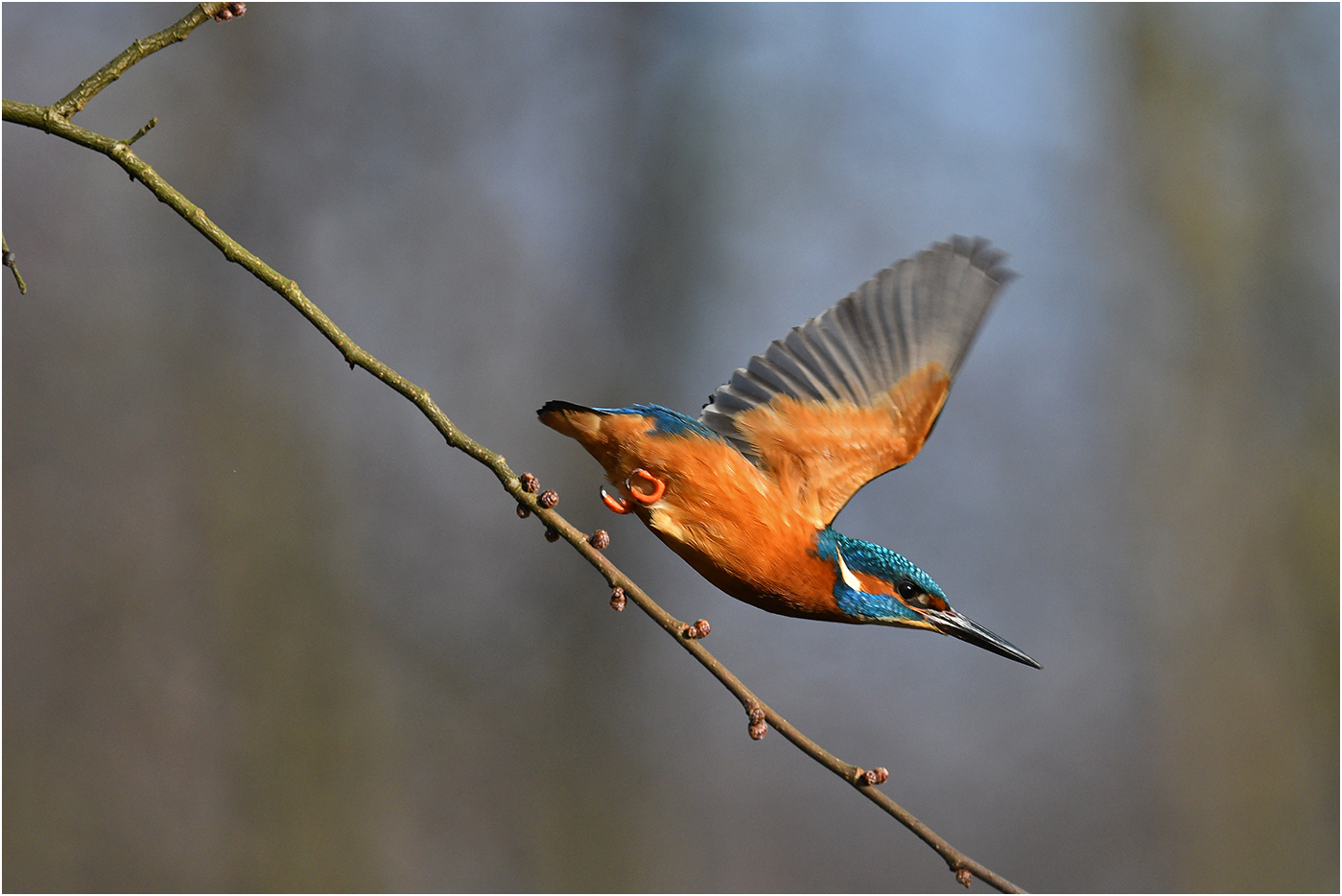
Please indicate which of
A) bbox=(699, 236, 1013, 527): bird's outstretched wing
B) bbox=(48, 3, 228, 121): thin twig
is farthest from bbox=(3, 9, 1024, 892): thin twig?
bbox=(699, 236, 1013, 527): bird's outstretched wing

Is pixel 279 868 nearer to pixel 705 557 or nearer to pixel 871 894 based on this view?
pixel 871 894

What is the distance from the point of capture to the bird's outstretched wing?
1919 mm

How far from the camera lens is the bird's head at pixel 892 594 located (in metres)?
1.66

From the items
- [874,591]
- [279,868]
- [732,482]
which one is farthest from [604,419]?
[279,868]

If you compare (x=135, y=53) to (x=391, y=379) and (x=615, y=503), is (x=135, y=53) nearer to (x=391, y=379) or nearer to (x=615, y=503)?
(x=391, y=379)

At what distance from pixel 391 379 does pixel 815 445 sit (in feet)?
3.04

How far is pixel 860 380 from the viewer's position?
1.99 meters

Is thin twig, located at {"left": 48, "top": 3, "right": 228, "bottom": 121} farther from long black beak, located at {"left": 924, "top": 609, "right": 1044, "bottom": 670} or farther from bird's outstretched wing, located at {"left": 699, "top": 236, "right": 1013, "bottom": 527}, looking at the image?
long black beak, located at {"left": 924, "top": 609, "right": 1044, "bottom": 670}

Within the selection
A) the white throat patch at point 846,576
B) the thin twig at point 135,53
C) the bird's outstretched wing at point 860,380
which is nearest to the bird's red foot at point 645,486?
the bird's outstretched wing at point 860,380

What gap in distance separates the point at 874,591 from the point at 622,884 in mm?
5954

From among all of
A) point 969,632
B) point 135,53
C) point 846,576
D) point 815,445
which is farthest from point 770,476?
point 135,53

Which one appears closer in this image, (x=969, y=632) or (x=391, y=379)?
(x=391, y=379)

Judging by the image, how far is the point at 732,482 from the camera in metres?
1.73

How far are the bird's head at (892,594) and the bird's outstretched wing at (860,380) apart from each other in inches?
5.6
